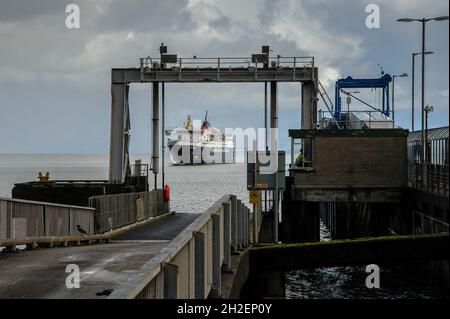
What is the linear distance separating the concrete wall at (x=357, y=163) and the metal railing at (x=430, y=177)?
101cm

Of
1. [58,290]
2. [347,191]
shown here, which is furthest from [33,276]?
[347,191]

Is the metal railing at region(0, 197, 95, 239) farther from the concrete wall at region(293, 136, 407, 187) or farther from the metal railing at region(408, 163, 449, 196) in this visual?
the metal railing at region(408, 163, 449, 196)

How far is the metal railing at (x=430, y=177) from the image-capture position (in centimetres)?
3525

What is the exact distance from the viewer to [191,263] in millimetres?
10625

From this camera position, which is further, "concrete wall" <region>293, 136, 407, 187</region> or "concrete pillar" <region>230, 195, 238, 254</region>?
"concrete wall" <region>293, 136, 407, 187</region>

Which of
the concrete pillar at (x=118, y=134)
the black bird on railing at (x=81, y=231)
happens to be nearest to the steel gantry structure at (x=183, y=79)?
the concrete pillar at (x=118, y=134)

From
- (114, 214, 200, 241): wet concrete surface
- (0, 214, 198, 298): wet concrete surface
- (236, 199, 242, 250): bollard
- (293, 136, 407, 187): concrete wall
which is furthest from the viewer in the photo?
(293, 136, 407, 187): concrete wall

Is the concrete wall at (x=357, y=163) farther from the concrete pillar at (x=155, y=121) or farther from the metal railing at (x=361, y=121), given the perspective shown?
the concrete pillar at (x=155, y=121)

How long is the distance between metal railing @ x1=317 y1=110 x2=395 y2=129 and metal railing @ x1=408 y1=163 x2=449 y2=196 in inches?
129

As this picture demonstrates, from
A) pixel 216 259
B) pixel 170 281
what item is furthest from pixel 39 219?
pixel 170 281

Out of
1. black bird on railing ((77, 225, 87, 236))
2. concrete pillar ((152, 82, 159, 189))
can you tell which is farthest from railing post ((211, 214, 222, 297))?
concrete pillar ((152, 82, 159, 189))

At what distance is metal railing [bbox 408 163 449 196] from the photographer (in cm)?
3525

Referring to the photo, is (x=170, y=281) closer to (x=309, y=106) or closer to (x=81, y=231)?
(x=81, y=231)

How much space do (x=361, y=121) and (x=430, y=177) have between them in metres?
7.98
